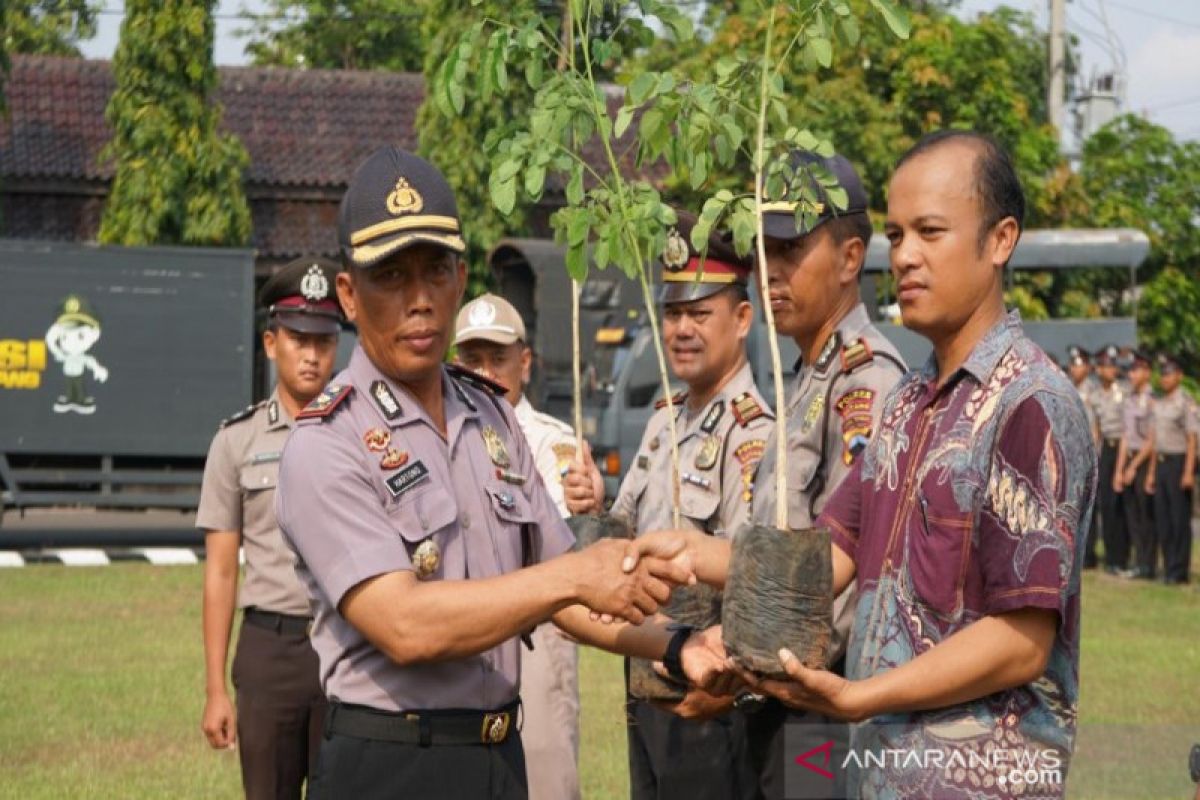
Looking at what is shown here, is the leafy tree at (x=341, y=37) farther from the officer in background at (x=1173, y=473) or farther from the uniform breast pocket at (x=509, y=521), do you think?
the uniform breast pocket at (x=509, y=521)

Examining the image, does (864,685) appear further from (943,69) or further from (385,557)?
(943,69)

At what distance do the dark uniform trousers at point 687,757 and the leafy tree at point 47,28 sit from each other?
36.4m

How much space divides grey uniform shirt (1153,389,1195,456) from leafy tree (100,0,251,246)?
15448 mm

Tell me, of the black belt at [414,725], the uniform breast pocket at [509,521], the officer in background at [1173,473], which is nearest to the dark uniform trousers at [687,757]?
the uniform breast pocket at [509,521]

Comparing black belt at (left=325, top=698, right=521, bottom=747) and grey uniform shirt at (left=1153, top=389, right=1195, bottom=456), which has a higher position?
grey uniform shirt at (left=1153, top=389, right=1195, bottom=456)

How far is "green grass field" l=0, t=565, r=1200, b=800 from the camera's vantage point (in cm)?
863

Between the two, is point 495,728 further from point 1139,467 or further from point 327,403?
point 1139,467

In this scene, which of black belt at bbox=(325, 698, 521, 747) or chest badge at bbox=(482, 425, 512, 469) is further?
chest badge at bbox=(482, 425, 512, 469)

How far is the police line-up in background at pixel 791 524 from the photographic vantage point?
331cm

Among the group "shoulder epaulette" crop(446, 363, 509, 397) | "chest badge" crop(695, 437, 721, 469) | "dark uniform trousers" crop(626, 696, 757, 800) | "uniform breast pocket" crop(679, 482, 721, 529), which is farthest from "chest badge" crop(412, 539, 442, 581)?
"chest badge" crop(695, 437, 721, 469)

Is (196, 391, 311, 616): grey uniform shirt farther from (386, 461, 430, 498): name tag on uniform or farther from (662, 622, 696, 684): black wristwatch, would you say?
(386, 461, 430, 498): name tag on uniform

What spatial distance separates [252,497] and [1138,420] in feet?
46.6

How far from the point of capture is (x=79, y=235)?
104 ft

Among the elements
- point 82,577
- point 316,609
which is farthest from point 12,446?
point 316,609
